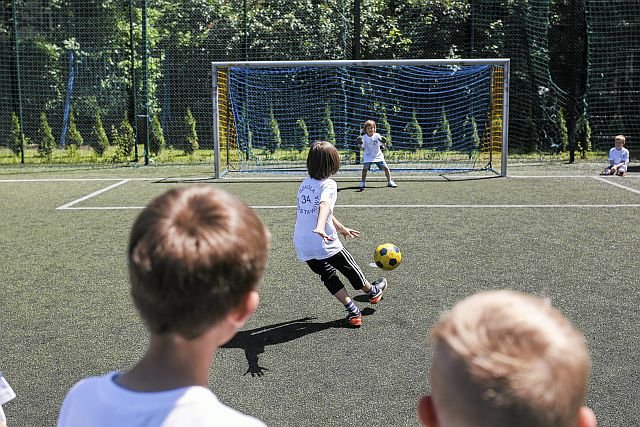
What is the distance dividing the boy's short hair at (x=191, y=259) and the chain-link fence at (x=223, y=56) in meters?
17.3

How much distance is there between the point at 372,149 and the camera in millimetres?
13547

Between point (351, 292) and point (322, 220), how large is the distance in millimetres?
1222

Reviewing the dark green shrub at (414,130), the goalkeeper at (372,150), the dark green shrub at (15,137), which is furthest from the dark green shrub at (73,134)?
the goalkeeper at (372,150)

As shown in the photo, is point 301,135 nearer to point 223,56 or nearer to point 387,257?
point 223,56

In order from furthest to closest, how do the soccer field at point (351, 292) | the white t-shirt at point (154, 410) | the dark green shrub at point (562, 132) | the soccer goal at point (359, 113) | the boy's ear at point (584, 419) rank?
the dark green shrub at point (562, 132) < the soccer goal at point (359, 113) < the soccer field at point (351, 292) < the white t-shirt at point (154, 410) < the boy's ear at point (584, 419)

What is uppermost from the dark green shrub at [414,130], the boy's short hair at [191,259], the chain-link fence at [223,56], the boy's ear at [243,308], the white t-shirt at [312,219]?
the chain-link fence at [223,56]

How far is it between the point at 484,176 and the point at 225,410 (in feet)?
45.6

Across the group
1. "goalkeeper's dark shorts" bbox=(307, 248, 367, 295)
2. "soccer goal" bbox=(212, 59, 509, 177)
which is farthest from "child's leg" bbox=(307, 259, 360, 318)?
"soccer goal" bbox=(212, 59, 509, 177)

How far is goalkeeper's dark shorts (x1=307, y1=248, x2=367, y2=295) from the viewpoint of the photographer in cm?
518

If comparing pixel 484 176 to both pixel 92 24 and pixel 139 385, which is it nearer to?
pixel 92 24

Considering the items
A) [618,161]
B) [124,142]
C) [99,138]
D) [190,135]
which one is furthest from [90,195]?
[618,161]

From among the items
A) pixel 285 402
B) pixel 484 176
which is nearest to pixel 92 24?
pixel 484 176

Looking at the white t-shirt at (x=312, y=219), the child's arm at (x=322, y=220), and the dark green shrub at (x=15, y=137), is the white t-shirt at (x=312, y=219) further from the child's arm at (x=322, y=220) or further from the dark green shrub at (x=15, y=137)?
the dark green shrub at (x=15, y=137)

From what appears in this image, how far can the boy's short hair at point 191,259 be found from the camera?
52.7 inches
